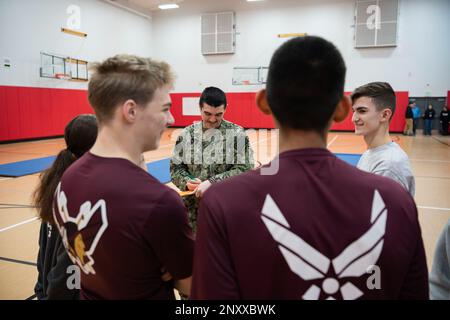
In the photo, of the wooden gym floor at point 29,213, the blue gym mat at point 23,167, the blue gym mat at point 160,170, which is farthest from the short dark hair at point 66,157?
the blue gym mat at point 23,167

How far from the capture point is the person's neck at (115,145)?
1292mm

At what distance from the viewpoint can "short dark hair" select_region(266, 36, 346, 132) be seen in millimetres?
936

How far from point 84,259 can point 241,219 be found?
724mm

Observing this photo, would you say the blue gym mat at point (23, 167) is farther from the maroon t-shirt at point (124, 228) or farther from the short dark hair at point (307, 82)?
the short dark hair at point (307, 82)

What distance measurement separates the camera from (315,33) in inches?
746

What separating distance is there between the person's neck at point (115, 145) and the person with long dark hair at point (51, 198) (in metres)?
0.57

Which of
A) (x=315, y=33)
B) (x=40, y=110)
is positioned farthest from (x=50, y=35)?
(x=315, y=33)

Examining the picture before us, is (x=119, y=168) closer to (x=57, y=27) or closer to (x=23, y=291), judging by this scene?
(x=23, y=291)

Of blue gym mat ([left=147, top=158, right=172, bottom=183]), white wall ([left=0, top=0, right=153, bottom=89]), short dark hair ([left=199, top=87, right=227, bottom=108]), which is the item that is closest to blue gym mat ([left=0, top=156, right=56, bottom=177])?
blue gym mat ([left=147, top=158, right=172, bottom=183])

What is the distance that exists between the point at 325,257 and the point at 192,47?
21419 mm

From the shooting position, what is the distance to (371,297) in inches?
37.6

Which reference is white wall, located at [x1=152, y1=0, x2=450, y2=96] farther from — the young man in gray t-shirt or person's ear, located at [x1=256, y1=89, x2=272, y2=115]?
person's ear, located at [x1=256, y1=89, x2=272, y2=115]

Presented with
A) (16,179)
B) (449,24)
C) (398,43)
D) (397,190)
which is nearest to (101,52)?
(16,179)

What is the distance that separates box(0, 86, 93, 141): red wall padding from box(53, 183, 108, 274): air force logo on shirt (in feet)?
46.3
